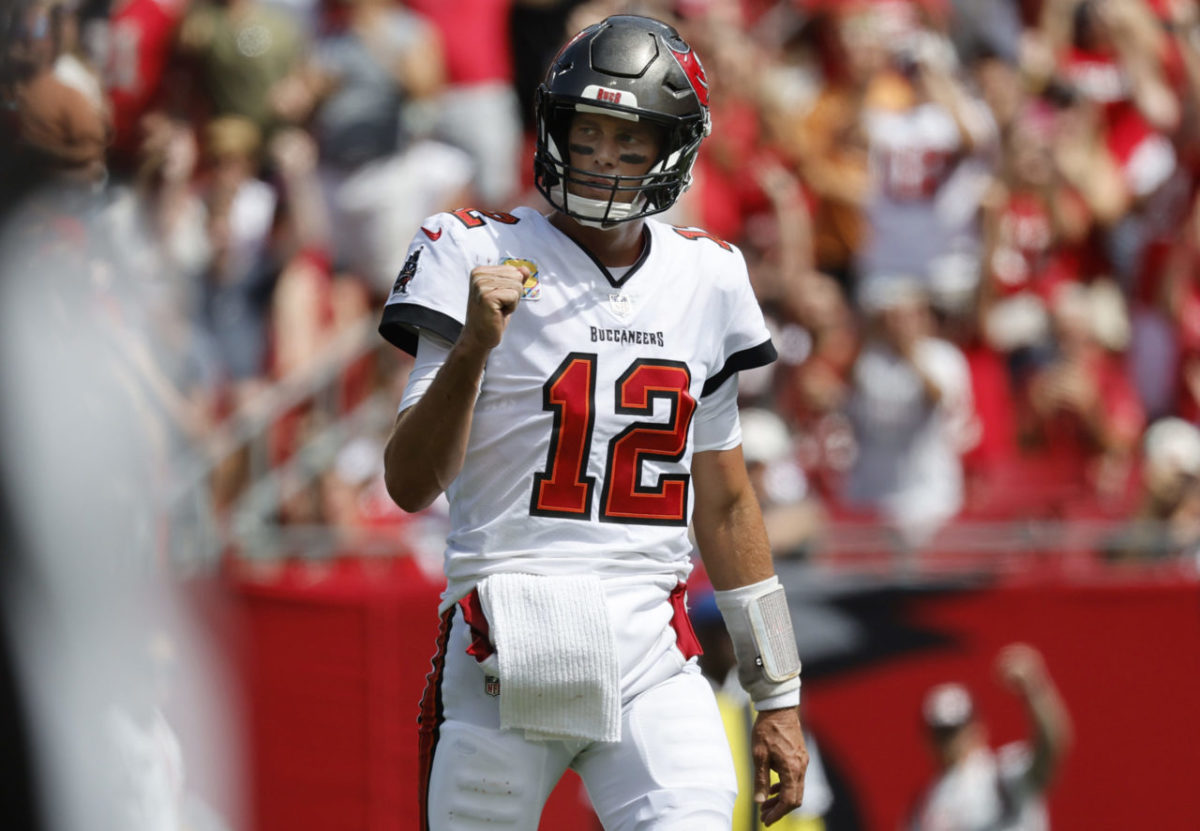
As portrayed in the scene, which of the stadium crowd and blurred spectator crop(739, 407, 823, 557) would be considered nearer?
blurred spectator crop(739, 407, 823, 557)

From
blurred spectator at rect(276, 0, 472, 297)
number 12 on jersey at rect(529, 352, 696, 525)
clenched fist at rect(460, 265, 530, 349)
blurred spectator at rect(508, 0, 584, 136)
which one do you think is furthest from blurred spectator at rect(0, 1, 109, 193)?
blurred spectator at rect(508, 0, 584, 136)

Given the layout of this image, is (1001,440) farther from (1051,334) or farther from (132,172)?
(132,172)

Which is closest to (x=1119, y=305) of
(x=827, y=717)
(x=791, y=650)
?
(x=827, y=717)

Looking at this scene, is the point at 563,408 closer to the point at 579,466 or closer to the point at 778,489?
the point at 579,466

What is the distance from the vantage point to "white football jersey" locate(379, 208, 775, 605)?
3719 millimetres

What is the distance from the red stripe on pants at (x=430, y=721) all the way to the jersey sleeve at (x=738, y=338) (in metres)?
0.80

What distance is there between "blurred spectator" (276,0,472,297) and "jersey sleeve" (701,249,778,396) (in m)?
5.32

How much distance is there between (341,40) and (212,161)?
3.52 ft

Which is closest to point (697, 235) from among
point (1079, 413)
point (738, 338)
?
point (738, 338)

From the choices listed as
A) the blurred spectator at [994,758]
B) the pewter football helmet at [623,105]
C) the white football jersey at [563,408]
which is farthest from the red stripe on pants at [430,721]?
the blurred spectator at [994,758]

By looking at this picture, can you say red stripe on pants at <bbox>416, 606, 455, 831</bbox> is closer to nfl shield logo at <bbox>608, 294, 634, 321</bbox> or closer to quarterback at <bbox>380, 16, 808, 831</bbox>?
quarterback at <bbox>380, 16, 808, 831</bbox>

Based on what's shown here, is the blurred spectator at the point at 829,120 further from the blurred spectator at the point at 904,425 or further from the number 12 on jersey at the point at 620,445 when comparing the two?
the number 12 on jersey at the point at 620,445

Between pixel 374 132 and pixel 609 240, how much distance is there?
19.3 feet

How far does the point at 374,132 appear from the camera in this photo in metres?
9.59
